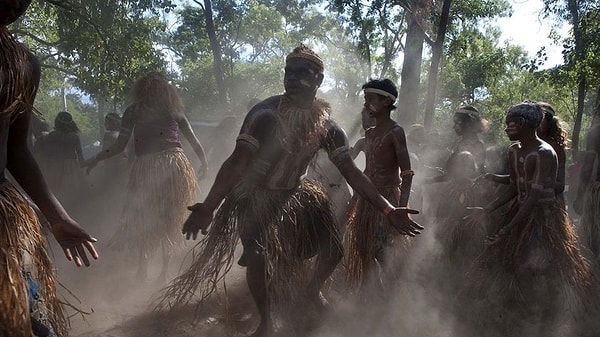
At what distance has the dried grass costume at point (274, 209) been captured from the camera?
10.7 feet

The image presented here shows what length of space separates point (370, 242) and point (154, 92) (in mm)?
2465

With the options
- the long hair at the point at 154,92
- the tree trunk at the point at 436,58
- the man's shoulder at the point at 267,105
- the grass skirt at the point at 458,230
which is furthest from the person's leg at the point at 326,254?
the tree trunk at the point at 436,58

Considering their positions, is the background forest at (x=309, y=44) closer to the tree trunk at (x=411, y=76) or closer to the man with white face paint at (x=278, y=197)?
the tree trunk at (x=411, y=76)

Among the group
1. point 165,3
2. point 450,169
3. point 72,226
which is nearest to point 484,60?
point 165,3

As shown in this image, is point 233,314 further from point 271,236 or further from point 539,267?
point 539,267

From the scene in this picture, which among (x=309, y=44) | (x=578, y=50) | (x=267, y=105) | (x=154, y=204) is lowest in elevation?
(x=154, y=204)

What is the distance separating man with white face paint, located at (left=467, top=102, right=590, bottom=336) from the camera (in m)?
3.66

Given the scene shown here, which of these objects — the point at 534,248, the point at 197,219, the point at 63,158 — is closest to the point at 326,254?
the point at 197,219

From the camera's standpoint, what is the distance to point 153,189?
4.89 m

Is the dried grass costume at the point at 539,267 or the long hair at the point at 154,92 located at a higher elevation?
the long hair at the point at 154,92

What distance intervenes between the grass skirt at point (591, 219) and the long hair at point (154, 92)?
4.03m

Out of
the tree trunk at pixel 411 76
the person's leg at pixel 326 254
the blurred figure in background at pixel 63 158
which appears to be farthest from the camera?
the tree trunk at pixel 411 76

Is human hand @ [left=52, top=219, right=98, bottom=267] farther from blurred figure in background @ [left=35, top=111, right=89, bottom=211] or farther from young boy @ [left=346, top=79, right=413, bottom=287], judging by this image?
blurred figure in background @ [left=35, top=111, right=89, bottom=211]

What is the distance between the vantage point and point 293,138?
333cm
